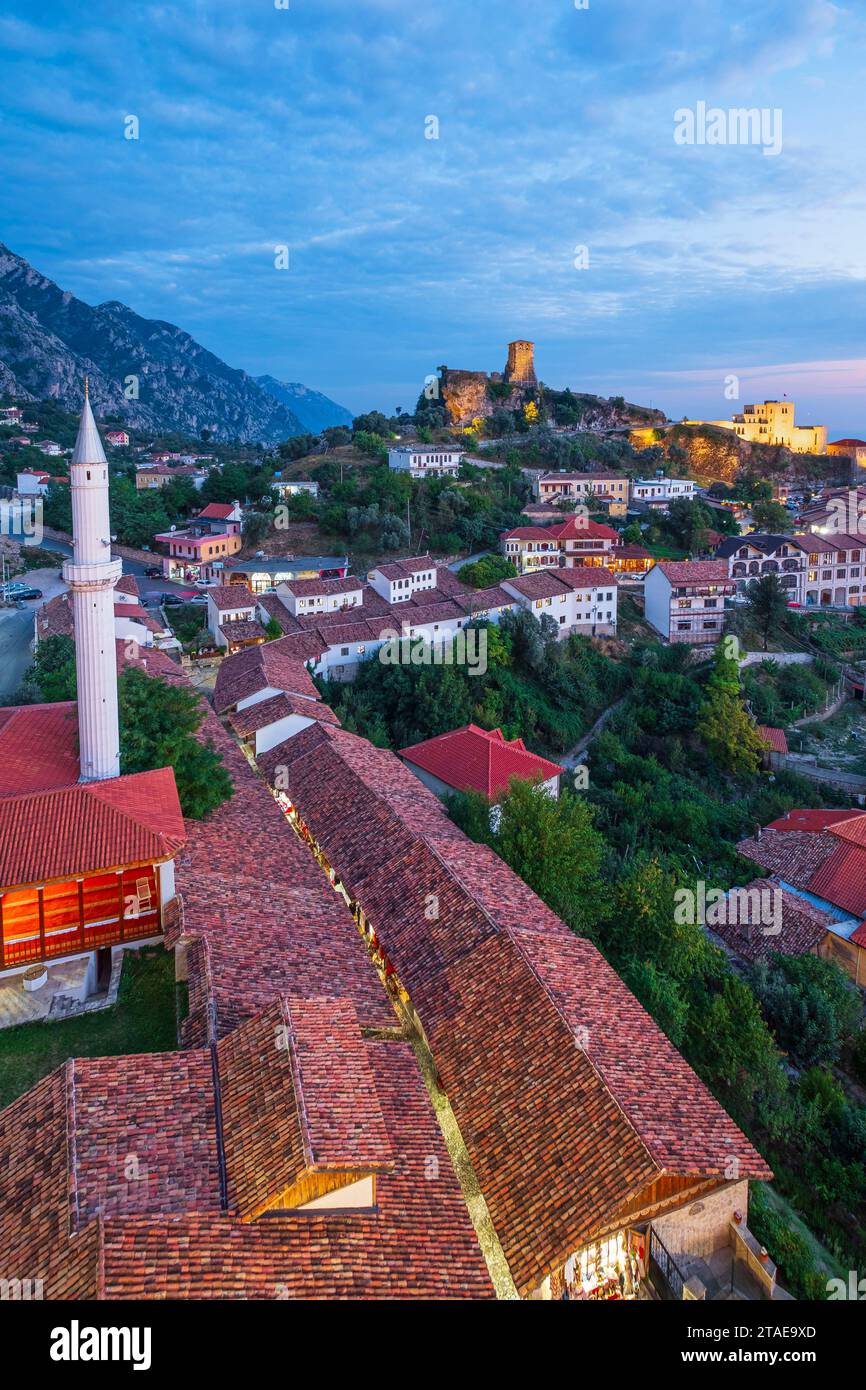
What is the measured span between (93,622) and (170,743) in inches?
115

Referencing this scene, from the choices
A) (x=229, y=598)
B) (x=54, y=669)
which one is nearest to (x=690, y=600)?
(x=229, y=598)

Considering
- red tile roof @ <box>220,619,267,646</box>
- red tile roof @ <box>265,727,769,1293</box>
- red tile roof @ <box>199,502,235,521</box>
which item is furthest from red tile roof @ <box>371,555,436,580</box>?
red tile roof @ <box>265,727,769,1293</box>

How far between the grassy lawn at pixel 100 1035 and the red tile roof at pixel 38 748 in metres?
4.60

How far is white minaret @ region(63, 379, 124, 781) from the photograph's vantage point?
52.4ft

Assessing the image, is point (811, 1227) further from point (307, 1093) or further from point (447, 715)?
point (447, 715)

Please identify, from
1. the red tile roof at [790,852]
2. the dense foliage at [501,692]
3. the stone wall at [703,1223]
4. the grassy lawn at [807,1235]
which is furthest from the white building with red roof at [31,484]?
the stone wall at [703,1223]

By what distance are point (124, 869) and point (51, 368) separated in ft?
409

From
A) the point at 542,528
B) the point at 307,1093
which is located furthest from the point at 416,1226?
the point at 542,528

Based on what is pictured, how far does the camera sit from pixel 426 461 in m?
64.4

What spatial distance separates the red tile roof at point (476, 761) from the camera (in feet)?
86.4

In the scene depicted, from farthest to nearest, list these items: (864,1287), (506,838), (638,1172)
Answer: (506,838)
(864,1287)
(638,1172)

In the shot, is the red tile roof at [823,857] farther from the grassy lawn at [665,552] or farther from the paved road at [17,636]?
the grassy lawn at [665,552]

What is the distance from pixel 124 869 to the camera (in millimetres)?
13273

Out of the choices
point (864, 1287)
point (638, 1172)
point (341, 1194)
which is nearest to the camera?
point (341, 1194)
